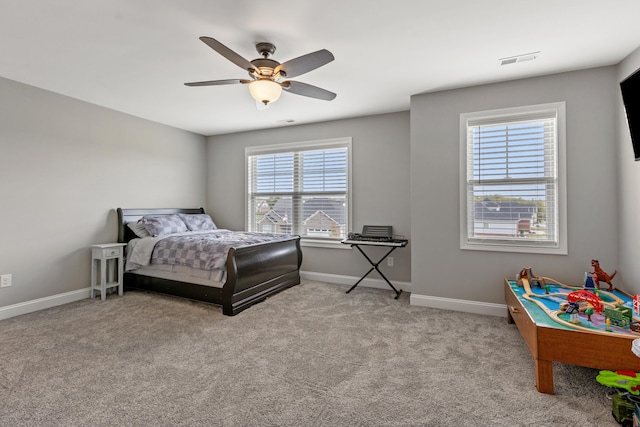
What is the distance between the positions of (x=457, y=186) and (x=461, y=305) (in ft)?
4.25

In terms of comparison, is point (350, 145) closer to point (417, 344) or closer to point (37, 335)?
point (417, 344)

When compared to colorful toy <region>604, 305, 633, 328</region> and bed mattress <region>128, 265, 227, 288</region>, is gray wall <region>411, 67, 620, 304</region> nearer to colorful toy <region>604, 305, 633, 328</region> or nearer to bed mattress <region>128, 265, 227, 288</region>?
colorful toy <region>604, 305, 633, 328</region>

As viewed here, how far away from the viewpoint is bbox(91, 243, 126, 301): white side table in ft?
12.2

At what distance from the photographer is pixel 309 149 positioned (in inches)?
190

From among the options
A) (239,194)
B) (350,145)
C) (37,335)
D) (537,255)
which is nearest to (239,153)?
(239,194)

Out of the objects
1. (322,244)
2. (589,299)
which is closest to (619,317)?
(589,299)

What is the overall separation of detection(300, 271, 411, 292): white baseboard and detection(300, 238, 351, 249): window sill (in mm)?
428

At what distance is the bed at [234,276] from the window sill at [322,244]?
0.36 meters

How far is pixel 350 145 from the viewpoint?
4.52 meters

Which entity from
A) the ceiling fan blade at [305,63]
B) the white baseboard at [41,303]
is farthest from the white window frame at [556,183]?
the white baseboard at [41,303]

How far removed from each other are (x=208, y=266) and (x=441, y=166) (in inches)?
110

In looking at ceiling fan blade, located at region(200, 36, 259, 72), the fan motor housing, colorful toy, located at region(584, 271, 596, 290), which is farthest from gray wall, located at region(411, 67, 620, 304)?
ceiling fan blade, located at region(200, 36, 259, 72)

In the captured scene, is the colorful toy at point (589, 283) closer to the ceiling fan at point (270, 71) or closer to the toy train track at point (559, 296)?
the toy train track at point (559, 296)

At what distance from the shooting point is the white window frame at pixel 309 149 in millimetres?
4535
